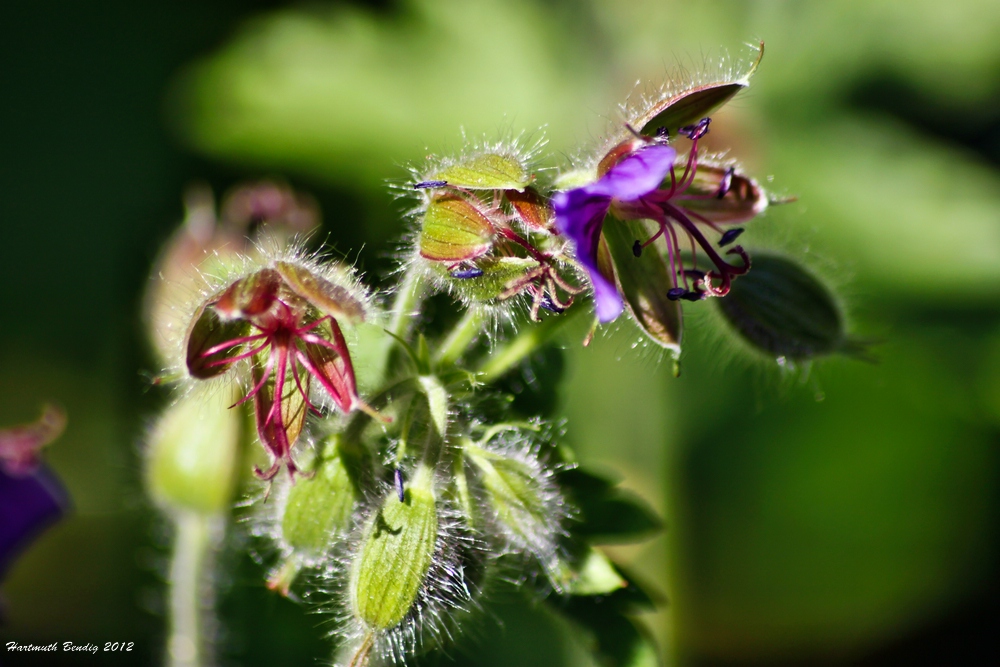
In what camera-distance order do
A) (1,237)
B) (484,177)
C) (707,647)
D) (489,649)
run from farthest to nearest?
(1,237) < (707,647) < (489,649) < (484,177)

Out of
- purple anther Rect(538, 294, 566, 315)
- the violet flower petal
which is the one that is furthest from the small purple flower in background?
purple anther Rect(538, 294, 566, 315)

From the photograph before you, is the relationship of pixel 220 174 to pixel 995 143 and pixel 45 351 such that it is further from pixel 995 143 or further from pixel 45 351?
pixel 995 143

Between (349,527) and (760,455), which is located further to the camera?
(760,455)

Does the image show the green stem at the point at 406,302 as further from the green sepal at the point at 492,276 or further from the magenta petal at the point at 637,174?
the magenta petal at the point at 637,174

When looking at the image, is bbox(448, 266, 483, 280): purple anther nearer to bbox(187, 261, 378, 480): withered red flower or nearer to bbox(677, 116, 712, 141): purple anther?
bbox(187, 261, 378, 480): withered red flower

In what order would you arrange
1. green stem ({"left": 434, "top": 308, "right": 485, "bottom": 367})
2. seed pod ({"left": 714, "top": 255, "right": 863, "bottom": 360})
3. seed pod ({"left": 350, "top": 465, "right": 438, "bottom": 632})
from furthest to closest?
seed pod ({"left": 714, "top": 255, "right": 863, "bottom": 360})
green stem ({"left": 434, "top": 308, "right": 485, "bottom": 367})
seed pod ({"left": 350, "top": 465, "right": 438, "bottom": 632})

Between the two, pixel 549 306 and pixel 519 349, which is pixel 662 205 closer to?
pixel 549 306

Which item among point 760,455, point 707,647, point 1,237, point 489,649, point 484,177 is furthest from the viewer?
point 1,237

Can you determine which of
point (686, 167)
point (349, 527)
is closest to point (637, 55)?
point (686, 167)

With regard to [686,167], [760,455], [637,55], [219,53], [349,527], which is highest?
[219,53]
